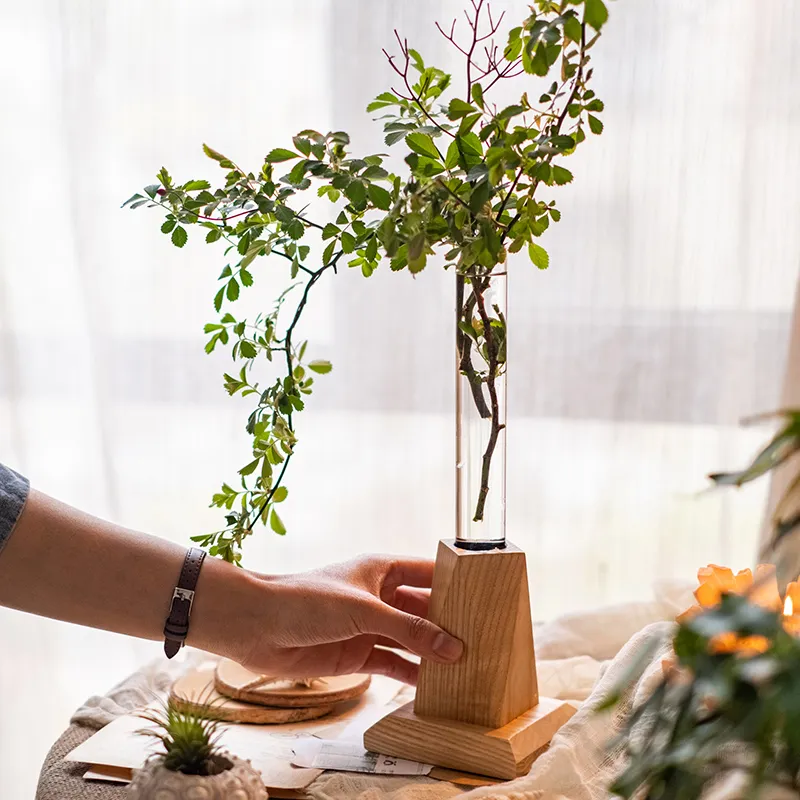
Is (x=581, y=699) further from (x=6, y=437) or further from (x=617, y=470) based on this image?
(x=6, y=437)

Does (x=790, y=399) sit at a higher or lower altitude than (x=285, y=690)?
higher

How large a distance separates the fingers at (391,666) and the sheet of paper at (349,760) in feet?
0.49

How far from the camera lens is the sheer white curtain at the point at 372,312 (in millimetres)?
1857

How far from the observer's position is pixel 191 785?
67 centimetres

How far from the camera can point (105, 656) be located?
237 centimetres

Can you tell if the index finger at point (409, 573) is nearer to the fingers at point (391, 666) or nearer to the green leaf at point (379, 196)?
the fingers at point (391, 666)

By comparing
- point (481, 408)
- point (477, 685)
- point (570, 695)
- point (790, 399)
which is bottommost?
point (570, 695)

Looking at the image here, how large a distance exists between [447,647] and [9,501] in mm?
432

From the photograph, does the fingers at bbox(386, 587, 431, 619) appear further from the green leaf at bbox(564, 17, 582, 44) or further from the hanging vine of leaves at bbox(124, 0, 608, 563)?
the green leaf at bbox(564, 17, 582, 44)

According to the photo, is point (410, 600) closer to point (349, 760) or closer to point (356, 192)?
point (349, 760)

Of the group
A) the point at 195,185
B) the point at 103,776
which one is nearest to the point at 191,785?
the point at 103,776

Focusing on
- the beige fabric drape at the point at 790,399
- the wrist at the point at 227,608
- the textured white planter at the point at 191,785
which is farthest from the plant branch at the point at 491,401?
the beige fabric drape at the point at 790,399

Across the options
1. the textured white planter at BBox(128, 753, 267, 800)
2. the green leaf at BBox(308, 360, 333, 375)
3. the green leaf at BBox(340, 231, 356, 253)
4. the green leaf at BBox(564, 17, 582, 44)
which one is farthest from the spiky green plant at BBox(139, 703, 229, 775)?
the green leaf at BBox(564, 17, 582, 44)

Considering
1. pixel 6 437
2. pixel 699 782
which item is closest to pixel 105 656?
pixel 6 437
